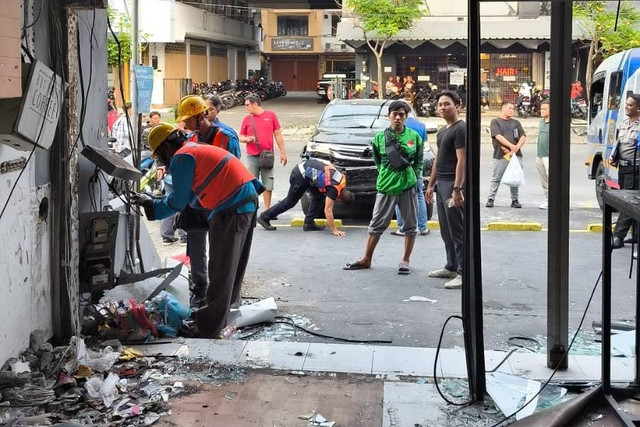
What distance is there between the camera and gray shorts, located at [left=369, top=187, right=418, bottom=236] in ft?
26.9

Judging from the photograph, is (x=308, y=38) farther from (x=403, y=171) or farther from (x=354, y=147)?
(x=403, y=171)

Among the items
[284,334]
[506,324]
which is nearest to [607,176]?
[506,324]

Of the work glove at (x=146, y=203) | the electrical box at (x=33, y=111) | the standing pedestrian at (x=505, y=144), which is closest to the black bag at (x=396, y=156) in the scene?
the work glove at (x=146, y=203)

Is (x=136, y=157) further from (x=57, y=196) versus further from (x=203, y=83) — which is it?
(x=203, y=83)

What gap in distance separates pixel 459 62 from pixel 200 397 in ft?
100

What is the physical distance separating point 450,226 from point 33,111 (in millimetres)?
4823

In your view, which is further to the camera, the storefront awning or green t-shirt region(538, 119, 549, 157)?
the storefront awning

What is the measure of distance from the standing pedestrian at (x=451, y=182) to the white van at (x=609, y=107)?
13.1ft

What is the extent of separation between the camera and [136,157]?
22.5 feet

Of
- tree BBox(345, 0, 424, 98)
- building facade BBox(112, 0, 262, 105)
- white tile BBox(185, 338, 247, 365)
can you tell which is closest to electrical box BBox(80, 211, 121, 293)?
white tile BBox(185, 338, 247, 365)

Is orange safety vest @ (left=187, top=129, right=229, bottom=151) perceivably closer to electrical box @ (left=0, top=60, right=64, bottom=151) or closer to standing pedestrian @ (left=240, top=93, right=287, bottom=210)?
electrical box @ (left=0, top=60, right=64, bottom=151)

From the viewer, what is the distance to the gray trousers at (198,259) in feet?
22.5

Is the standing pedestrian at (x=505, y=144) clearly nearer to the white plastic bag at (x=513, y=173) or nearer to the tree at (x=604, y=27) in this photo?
the white plastic bag at (x=513, y=173)

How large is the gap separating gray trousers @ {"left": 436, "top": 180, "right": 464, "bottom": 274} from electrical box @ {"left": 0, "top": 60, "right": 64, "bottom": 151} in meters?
4.45
